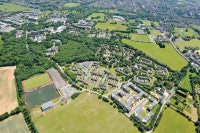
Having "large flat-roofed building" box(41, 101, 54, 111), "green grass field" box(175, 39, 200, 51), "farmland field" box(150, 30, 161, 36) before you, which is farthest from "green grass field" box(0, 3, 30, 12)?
"green grass field" box(175, 39, 200, 51)

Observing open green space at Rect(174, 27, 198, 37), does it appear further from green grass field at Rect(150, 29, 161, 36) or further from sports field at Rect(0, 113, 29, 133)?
sports field at Rect(0, 113, 29, 133)

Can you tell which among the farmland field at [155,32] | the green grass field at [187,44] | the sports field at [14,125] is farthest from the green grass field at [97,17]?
the sports field at [14,125]

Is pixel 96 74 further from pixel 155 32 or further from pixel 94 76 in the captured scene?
pixel 155 32

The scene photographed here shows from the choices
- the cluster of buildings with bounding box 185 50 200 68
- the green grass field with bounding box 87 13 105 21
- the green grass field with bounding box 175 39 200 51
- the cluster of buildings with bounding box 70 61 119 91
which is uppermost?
the green grass field with bounding box 87 13 105 21

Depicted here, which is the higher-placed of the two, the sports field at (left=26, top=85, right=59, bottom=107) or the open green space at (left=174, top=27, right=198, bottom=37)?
the open green space at (left=174, top=27, right=198, bottom=37)

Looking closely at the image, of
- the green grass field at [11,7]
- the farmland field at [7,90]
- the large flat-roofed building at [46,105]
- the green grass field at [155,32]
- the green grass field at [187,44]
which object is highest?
the green grass field at [155,32]

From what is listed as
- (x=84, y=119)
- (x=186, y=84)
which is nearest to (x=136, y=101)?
(x=84, y=119)

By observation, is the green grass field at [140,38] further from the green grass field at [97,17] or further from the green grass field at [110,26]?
the green grass field at [97,17]
